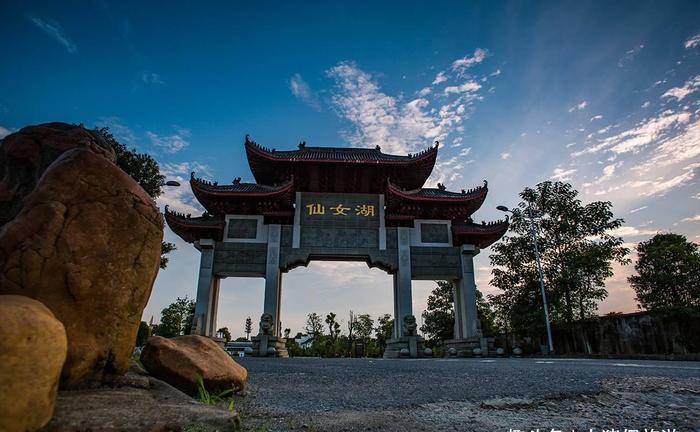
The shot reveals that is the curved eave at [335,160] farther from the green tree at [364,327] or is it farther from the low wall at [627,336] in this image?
the green tree at [364,327]

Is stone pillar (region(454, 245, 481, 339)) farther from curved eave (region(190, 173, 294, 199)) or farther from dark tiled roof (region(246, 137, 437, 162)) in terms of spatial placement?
curved eave (region(190, 173, 294, 199))

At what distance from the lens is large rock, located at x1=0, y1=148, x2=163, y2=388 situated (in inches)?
80.5

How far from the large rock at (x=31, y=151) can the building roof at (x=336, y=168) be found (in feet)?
49.0

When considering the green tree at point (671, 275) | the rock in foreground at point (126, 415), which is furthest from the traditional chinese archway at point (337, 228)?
the rock in foreground at point (126, 415)

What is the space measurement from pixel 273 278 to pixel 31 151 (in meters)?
14.2

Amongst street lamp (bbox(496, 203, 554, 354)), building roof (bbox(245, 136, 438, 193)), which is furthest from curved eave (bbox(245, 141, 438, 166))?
street lamp (bbox(496, 203, 554, 354))

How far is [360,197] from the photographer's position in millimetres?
18375

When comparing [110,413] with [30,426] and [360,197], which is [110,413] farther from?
[360,197]

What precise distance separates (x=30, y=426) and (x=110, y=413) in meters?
0.37

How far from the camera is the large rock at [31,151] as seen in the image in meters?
2.66

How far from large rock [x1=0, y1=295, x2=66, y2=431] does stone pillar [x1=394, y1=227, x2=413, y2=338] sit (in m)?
15.8

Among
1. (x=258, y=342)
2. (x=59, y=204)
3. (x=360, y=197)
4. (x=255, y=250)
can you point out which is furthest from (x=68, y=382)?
(x=360, y=197)

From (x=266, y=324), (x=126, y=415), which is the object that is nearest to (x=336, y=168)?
(x=266, y=324)

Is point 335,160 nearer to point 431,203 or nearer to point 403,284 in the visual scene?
point 431,203
